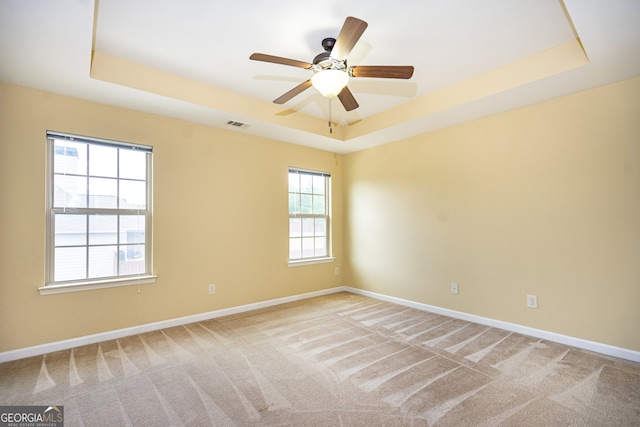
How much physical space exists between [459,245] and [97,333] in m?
4.16

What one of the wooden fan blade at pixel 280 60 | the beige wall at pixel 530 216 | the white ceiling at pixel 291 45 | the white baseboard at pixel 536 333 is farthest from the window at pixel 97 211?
the white baseboard at pixel 536 333

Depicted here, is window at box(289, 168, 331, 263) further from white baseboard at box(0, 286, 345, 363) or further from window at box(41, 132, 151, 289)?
window at box(41, 132, 151, 289)

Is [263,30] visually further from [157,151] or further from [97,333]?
[97,333]

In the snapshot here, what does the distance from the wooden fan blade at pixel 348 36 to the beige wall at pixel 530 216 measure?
233cm

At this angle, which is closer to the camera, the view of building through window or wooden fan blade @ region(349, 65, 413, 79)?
wooden fan blade @ region(349, 65, 413, 79)

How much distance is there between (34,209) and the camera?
9.00 feet

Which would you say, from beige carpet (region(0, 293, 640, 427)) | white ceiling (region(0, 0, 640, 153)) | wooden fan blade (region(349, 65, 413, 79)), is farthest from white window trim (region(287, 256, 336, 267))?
wooden fan blade (region(349, 65, 413, 79))

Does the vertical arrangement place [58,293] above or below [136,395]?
above

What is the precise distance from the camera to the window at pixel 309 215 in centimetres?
472

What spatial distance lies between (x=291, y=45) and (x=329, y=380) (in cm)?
273

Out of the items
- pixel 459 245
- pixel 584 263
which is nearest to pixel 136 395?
pixel 459 245

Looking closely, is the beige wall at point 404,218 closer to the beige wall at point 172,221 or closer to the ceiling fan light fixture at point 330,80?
the beige wall at point 172,221

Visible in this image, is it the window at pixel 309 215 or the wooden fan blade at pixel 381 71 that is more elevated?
the wooden fan blade at pixel 381 71

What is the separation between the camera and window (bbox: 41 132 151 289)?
289cm
